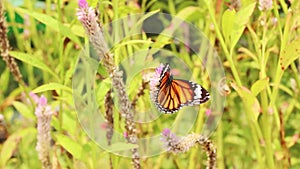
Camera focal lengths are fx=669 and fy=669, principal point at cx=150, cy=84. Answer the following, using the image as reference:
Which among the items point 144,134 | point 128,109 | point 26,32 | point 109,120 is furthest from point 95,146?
point 26,32

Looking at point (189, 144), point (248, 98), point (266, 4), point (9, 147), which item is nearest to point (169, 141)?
point (189, 144)

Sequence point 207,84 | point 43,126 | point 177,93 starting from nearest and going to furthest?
point 177,93 < point 43,126 < point 207,84

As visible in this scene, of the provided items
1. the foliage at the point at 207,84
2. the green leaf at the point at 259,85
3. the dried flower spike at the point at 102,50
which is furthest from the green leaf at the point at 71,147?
the green leaf at the point at 259,85

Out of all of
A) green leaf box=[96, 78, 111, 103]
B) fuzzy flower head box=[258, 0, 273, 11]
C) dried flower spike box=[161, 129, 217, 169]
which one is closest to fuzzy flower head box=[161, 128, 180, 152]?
dried flower spike box=[161, 129, 217, 169]

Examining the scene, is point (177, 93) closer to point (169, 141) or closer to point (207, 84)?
point (169, 141)

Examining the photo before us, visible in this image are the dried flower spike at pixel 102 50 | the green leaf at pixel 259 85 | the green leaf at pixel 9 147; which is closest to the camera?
the dried flower spike at pixel 102 50

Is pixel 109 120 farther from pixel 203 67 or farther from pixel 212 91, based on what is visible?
pixel 203 67

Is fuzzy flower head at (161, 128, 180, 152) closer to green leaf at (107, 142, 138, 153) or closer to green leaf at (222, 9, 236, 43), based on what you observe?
green leaf at (107, 142, 138, 153)

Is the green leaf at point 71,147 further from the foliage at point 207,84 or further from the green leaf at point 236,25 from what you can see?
the green leaf at point 236,25

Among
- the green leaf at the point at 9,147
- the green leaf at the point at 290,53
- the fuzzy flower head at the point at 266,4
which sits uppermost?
the fuzzy flower head at the point at 266,4
